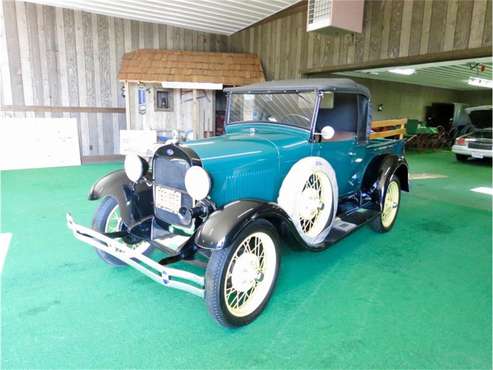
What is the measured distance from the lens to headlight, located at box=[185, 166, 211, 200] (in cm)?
218

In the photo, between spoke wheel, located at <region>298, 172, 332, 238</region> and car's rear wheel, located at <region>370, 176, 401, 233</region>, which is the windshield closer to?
spoke wheel, located at <region>298, 172, 332, 238</region>

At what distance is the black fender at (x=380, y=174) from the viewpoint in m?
3.68

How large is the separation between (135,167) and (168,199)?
16.3 inches

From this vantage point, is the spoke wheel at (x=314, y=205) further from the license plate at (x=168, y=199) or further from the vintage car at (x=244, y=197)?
the license plate at (x=168, y=199)

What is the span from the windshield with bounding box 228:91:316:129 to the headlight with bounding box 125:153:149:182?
4.04ft

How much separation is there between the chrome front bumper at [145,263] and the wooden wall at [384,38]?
5.21 metres

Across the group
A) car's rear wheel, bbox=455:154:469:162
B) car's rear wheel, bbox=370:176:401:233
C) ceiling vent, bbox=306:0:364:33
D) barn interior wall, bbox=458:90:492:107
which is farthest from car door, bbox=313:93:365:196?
barn interior wall, bbox=458:90:492:107

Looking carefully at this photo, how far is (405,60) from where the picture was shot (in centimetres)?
573

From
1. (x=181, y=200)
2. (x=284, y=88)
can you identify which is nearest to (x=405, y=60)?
(x=284, y=88)

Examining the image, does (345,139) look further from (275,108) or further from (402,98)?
(402,98)

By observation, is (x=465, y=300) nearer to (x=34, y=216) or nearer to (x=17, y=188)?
(x=34, y=216)

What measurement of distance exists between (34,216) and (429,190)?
6.44 metres

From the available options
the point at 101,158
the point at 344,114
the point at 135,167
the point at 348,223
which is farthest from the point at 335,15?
the point at 101,158

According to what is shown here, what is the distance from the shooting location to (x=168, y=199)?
2559 millimetres
